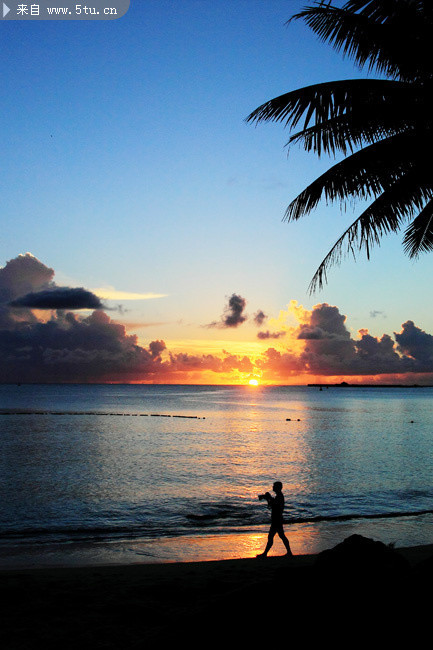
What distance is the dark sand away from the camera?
3168 millimetres

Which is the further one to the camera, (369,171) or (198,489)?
(198,489)

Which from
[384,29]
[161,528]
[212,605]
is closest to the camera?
[212,605]

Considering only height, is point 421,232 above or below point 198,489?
above

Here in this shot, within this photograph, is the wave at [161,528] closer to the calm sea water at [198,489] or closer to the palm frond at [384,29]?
the calm sea water at [198,489]

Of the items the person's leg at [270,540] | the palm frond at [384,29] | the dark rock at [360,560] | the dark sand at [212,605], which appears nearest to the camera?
the dark sand at [212,605]

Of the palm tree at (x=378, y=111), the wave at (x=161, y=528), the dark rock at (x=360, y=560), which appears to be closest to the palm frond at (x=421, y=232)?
the palm tree at (x=378, y=111)

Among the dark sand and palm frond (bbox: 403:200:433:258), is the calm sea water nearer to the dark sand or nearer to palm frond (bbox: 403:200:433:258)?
the dark sand

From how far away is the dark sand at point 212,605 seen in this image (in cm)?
317

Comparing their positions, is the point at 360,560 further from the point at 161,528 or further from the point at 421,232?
the point at 161,528

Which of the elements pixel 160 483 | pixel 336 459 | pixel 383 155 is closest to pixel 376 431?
pixel 336 459

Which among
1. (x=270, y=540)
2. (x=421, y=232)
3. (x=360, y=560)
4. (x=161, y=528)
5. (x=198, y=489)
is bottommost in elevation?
(x=198, y=489)

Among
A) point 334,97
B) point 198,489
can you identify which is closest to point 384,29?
point 334,97

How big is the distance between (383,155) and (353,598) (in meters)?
7.30

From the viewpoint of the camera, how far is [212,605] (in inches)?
137
